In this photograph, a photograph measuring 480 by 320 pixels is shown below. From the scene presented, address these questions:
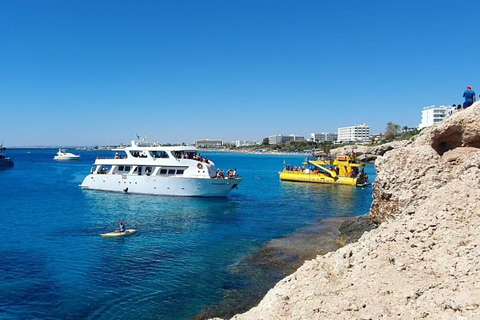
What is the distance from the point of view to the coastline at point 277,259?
13414mm

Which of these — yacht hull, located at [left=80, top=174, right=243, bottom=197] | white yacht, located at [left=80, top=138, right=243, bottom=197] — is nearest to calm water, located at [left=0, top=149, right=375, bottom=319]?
yacht hull, located at [left=80, top=174, right=243, bottom=197]

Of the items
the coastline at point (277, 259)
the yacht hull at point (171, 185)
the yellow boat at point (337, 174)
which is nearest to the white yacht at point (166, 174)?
the yacht hull at point (171, 185)

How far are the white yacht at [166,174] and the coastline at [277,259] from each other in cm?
1376

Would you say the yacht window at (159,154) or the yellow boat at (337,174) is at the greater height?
the yacht window at (159,154)

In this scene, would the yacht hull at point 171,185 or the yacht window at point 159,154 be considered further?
the yacht window at point 159,154

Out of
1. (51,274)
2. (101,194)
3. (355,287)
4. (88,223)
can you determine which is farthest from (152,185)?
(355,287)

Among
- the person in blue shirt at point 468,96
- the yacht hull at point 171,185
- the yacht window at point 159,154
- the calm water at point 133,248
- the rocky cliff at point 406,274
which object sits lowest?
the calm water at point 133,248

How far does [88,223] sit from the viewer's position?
27.4m

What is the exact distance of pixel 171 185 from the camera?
38969 mm

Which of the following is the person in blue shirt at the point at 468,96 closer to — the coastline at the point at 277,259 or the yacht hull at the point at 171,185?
the coastline at the point at 277,259

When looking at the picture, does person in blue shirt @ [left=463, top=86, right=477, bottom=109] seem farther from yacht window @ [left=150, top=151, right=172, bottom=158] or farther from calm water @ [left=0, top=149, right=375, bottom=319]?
yacht window @ [left=150, top=151, right=172, bottom=158]

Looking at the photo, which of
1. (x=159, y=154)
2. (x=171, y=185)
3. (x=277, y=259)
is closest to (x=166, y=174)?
(x=171, y=185)

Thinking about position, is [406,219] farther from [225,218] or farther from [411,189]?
[225,218]

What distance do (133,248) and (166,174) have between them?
19.5 m
